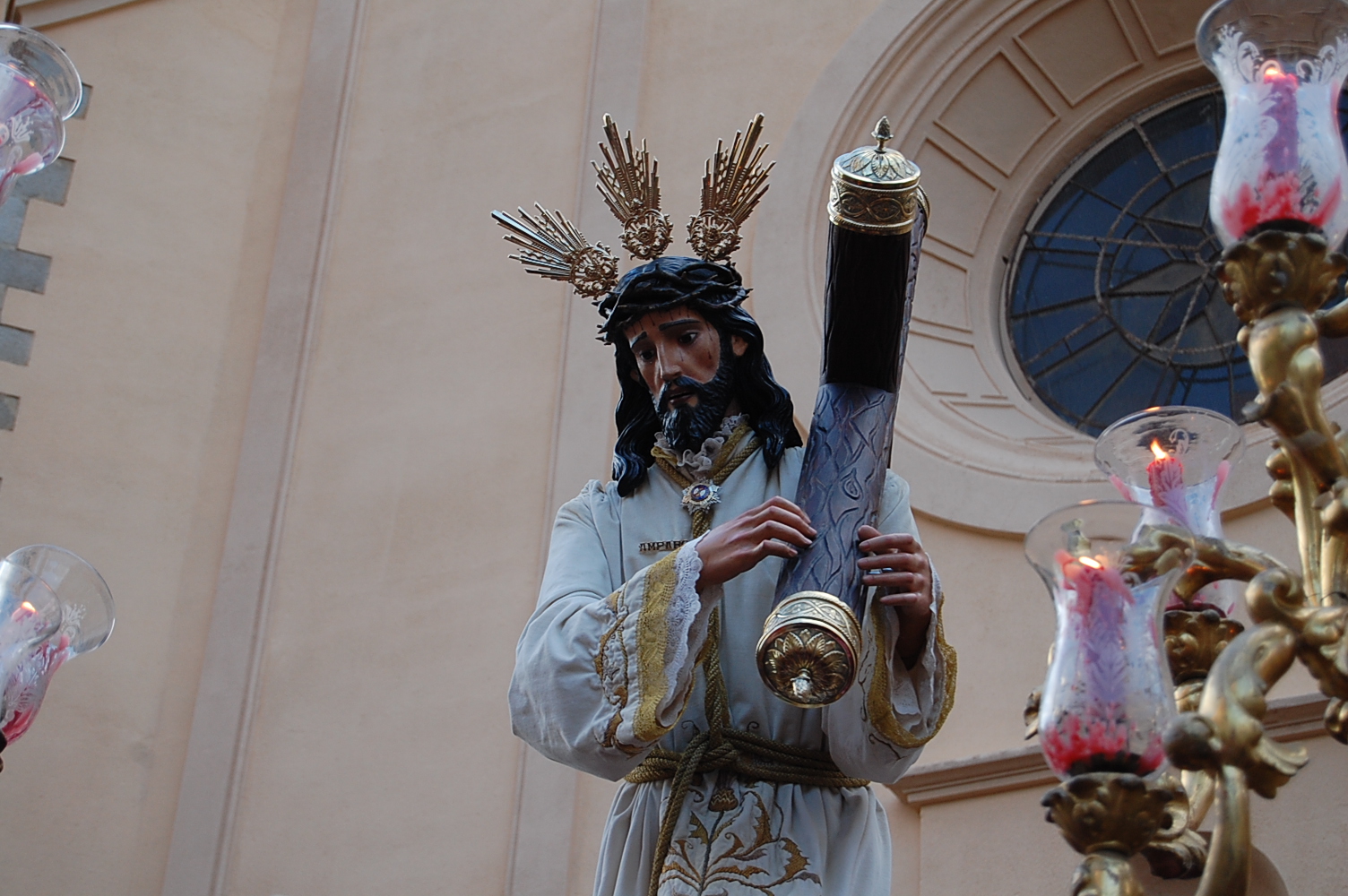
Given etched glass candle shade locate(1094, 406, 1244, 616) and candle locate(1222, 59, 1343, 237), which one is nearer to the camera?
candle locate(1222, 59, 1343, 237)

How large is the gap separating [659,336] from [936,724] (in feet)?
2.50

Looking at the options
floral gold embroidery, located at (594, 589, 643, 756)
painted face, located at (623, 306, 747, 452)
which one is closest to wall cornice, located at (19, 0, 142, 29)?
painted face, located at (623, 306, 747, 452)

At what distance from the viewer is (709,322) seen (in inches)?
124

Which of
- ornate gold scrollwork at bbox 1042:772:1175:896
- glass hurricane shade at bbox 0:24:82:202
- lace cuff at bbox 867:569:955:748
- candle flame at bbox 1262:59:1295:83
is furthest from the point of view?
glass hurricane shade at bbox 0:24:82:202

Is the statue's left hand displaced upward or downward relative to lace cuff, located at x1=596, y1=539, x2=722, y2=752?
upward

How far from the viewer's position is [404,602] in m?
6.26

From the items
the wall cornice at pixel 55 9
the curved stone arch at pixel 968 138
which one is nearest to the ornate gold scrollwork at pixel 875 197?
the curved stone arch at pixel 968 138

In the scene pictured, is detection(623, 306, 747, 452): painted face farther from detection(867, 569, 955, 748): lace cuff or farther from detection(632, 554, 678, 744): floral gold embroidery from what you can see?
detection(867, 569, 955, 748): lace cuff

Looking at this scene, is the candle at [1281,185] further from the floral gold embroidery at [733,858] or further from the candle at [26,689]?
the candle at [26,689]

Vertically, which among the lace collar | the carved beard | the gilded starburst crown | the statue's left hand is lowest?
the statue's left hand

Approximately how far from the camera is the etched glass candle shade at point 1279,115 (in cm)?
250

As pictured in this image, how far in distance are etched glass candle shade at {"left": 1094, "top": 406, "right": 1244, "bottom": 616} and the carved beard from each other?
0.60m

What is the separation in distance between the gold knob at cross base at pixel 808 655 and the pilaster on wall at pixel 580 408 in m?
3.29

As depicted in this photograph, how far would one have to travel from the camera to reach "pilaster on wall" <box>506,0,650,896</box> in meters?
5.66
